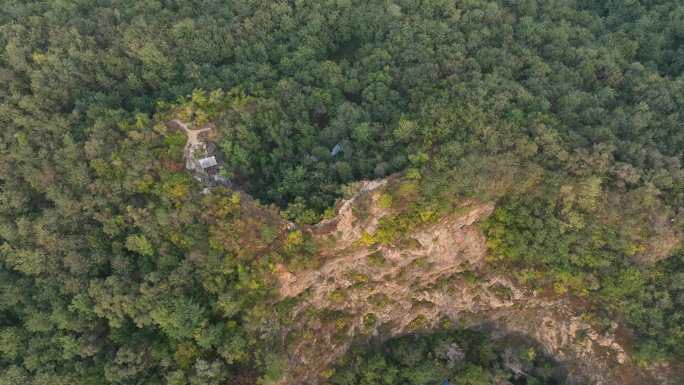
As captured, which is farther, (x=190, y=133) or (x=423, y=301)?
(x=423, y=301)

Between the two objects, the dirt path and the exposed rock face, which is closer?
the exposed rock face

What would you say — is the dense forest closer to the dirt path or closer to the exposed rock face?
the dirt path

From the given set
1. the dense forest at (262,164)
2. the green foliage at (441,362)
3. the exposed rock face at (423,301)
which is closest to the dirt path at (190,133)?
the dense forest at (262,164)

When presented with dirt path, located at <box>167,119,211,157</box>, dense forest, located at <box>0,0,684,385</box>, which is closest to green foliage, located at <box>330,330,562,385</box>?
dense forest, located at <box>0,0,684,385</box>

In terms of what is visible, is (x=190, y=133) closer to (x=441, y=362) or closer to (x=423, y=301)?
(x=423, y=301)

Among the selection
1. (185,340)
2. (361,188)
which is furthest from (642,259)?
(185,340)

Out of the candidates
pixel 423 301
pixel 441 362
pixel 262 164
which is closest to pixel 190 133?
pixel 262 164

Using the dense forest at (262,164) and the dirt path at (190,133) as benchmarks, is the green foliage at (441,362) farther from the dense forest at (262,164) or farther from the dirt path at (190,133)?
the dirt path at (190,133)

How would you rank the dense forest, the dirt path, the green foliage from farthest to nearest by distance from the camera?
the green foliage
the dirt path
the dense forest
